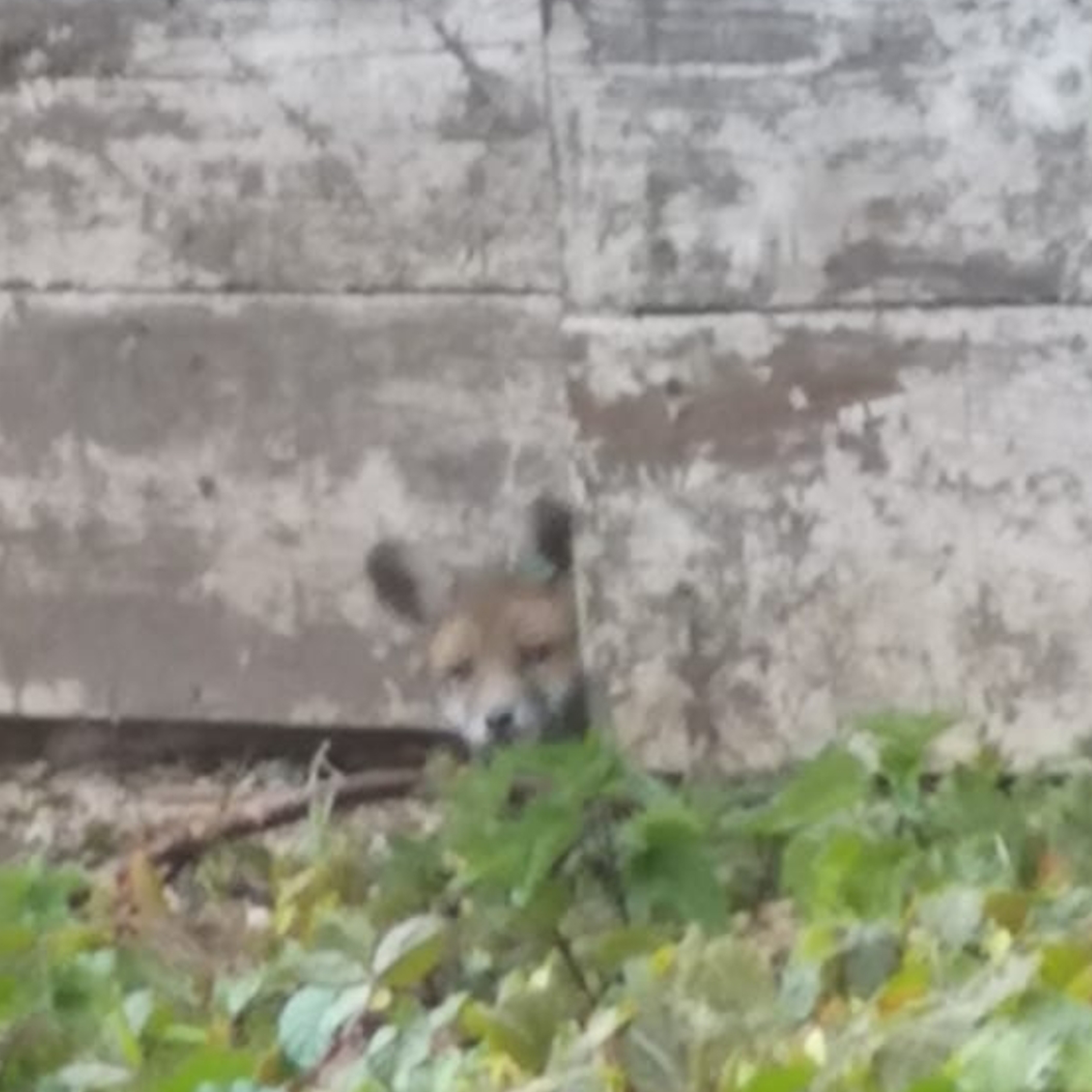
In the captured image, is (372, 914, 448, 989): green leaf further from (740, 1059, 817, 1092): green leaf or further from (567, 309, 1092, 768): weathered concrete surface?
(567, 309, 1092, 768): weathered concrete surface

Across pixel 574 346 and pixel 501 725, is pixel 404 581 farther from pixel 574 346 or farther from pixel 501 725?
pixel 574 346

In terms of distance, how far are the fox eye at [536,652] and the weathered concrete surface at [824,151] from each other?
455mm

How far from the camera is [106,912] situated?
261 cm

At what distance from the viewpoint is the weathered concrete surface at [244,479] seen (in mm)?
2961

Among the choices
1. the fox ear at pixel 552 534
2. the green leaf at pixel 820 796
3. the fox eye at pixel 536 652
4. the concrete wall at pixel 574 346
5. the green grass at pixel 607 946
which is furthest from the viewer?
the fox eye at pixel 536 652

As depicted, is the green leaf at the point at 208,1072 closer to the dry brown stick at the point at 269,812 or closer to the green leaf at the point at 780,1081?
the green leaf at the point at 780,1081

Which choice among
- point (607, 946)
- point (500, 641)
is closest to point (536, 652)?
point (500, 641)

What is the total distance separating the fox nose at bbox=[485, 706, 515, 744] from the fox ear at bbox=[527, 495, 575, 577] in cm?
16

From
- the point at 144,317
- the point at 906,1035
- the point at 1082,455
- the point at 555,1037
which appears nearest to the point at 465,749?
the point at 144,317

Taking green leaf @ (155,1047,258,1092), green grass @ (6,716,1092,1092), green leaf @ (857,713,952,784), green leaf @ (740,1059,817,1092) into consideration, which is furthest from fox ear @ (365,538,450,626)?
green leaf @ (740,1059,817,1092)

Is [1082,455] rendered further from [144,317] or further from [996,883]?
[144,317]

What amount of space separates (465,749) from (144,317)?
56cm

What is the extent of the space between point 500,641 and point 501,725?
0.09 m

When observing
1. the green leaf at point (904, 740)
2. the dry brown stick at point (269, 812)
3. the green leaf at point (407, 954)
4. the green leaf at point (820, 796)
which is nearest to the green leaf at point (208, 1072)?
the green leaf at point (407, 954)
